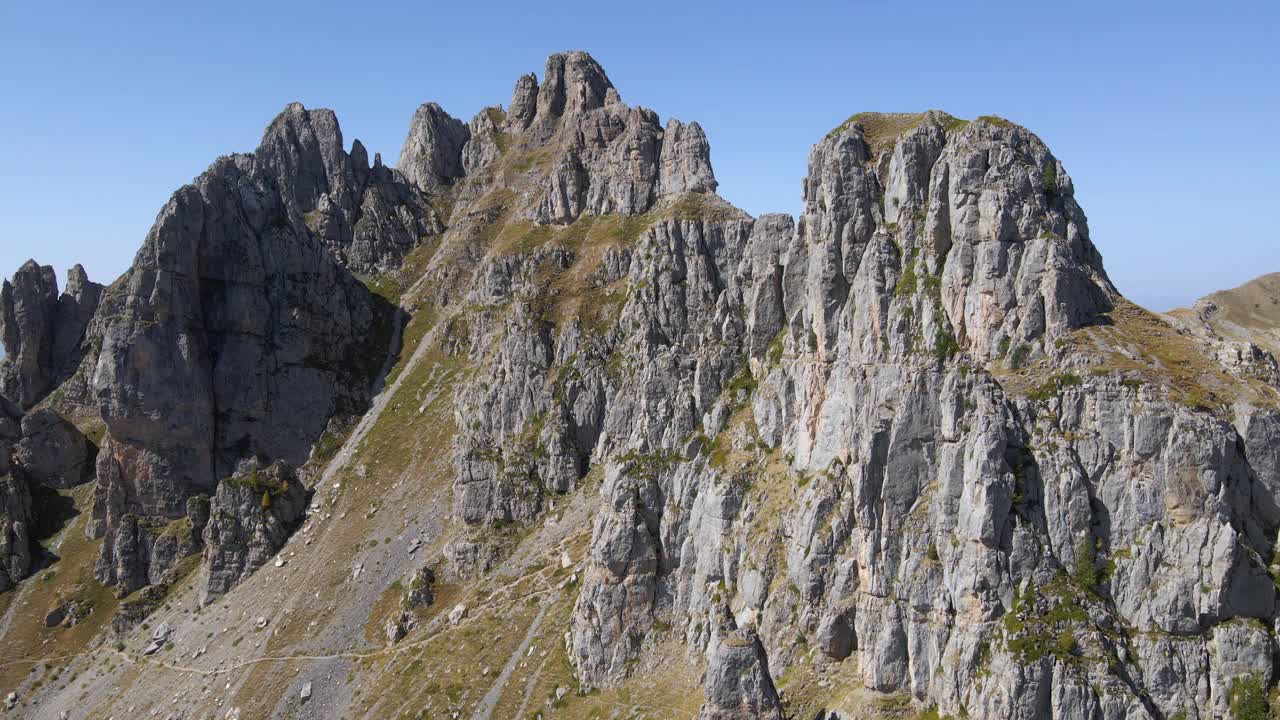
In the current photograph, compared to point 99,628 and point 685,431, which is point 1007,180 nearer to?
point 685,431

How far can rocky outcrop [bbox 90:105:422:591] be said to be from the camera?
451 feet

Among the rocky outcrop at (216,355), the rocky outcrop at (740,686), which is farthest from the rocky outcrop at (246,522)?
the rocky outcrop at (740,686)

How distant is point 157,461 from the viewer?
139m

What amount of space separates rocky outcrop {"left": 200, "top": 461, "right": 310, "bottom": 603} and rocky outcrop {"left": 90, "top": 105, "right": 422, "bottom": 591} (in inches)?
360

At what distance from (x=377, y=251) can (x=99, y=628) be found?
91285mm

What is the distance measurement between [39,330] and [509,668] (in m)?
121

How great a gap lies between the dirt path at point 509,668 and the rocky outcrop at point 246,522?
5029cm

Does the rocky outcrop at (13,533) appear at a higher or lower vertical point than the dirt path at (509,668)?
higher

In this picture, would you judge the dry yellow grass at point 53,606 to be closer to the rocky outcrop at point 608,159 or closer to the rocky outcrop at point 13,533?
the rocky outcrop at point 13,533

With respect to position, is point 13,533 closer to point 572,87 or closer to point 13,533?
point 13,533

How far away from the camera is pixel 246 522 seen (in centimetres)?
13200

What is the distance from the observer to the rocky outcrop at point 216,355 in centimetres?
13750

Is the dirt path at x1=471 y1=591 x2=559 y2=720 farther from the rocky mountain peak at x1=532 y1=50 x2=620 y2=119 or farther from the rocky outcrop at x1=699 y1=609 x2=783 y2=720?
the rocky mountain peak at x1=532 y1=50 x2=620 y2=119

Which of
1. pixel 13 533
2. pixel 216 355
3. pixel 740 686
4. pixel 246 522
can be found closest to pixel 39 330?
pixel 216 355
